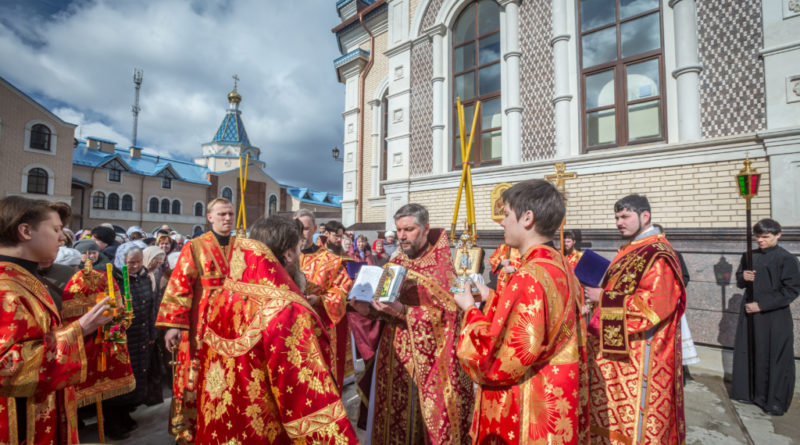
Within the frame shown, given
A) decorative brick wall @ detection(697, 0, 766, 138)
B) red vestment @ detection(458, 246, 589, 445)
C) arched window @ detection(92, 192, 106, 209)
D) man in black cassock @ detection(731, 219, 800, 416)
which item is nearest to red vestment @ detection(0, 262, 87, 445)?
red vestment @ detection(458, 246, 589, 445)

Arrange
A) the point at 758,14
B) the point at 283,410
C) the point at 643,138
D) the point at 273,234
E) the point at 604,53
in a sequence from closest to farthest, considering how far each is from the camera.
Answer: the point at 283,410
the point at 273,234
the point at 758,14
the point at 643,138
the point at 604,53

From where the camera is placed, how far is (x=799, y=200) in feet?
17.7

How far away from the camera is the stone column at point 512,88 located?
27.3 ft

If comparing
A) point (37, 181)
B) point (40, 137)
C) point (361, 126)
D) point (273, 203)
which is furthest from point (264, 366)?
point (273, 203)

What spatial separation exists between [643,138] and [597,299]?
5.39 m

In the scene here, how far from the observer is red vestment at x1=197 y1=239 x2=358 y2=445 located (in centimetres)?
153

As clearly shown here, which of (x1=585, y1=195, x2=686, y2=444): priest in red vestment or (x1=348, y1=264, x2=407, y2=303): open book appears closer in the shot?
(x1=348, y1=264, x2=407, y2=303): open book

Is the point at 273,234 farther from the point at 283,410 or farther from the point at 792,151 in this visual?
the point at 792,151

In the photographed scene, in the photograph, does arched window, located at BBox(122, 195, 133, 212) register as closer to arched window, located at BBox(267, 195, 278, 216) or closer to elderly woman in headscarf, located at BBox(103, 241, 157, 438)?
arched window, located at BBox(267, 195, 278, 216)

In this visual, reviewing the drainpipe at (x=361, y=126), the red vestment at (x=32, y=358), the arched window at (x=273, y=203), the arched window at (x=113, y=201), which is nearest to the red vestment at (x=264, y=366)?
the red vestment at (x=32, y=358)

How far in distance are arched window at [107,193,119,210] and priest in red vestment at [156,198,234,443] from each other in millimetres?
33780

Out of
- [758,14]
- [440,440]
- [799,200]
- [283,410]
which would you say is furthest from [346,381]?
[758,14]

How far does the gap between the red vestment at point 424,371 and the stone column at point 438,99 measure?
6.78m

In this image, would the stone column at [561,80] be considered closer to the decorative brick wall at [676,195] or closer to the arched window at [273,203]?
the decorative brick wall at [676,195]
